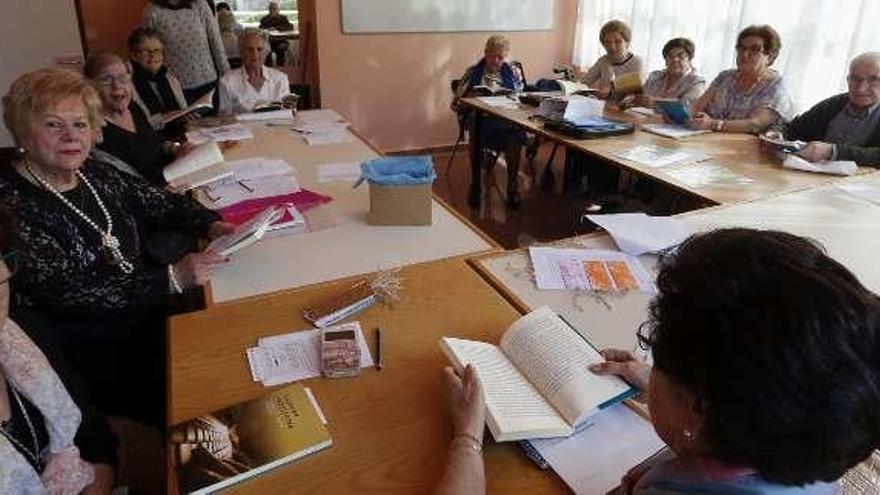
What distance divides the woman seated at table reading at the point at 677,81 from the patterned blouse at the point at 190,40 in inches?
113

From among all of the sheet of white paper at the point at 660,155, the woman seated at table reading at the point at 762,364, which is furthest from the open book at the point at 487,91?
the woman seated at table reading at the point at 762,364

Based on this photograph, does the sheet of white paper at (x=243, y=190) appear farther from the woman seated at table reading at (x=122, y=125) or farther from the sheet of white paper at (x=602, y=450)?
the sheet of white paper at (x=602, y=450)

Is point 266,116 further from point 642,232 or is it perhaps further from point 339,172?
point 642,232

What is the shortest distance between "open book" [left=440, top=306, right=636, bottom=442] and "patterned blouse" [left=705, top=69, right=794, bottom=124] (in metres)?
2.70

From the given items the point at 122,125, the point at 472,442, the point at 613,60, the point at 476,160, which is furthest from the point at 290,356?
the point at 613,60

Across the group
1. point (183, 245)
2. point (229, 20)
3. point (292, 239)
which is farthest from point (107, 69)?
point (229, 20)

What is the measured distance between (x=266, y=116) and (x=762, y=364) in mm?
3259

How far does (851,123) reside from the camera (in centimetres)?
285

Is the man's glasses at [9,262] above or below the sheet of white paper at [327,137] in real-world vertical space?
above

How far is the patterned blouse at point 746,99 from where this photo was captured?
130 inches

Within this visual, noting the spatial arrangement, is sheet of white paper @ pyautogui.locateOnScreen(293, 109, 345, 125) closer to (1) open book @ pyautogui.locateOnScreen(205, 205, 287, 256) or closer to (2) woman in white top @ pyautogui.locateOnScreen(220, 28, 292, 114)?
(2) woman in white top @ pyautogui.locateOnScreen(220, 28, 292, 114)

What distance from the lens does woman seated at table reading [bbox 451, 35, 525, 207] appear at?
4.34 meters

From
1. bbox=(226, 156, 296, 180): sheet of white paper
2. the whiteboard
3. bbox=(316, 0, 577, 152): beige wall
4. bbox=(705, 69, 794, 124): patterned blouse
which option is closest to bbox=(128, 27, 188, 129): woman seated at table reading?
bbox=(226, 156, 296, 180): sheet of white paper

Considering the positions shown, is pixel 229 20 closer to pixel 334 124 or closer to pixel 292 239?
pixel 334 124
